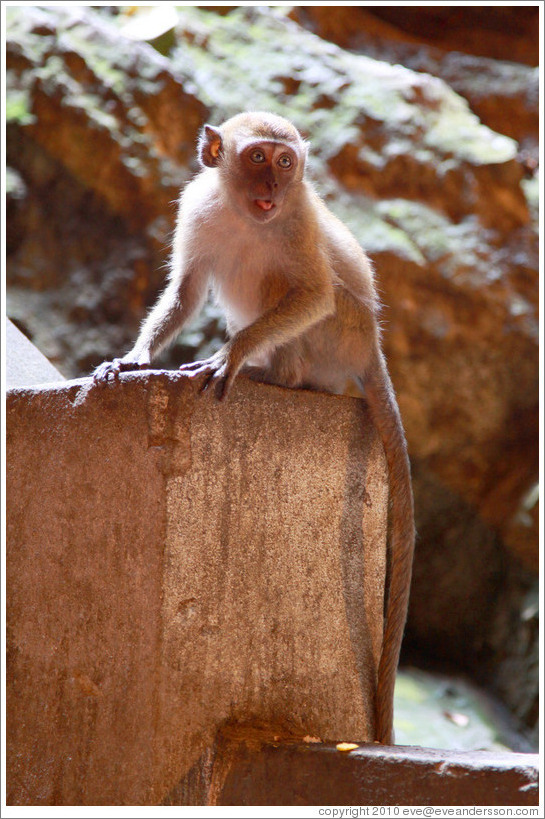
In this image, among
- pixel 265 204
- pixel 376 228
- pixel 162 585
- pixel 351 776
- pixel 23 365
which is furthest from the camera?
pixel 376 228

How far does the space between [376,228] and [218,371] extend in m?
6.40

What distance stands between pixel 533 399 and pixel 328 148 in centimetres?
374

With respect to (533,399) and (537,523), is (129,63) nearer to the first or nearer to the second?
(533,399)

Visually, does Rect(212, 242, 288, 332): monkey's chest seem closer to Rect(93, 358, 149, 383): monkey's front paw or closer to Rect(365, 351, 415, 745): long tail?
Rect(365, 351, 415, 745): long tail

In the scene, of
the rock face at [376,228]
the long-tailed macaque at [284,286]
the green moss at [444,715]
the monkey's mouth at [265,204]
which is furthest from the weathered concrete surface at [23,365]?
the green moss at [444,715]

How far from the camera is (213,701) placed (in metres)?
3.29

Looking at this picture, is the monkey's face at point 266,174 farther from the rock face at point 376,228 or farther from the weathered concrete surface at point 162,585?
the rock face at point 376,228

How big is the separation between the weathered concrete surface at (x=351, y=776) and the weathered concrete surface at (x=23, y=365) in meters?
2.21

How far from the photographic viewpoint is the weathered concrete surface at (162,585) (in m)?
3.24

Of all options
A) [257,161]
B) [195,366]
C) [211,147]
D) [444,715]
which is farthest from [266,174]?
[444,715]

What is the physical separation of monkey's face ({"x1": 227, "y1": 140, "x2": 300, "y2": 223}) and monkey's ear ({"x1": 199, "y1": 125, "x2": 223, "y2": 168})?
0.21 meters

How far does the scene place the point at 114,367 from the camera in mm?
3479

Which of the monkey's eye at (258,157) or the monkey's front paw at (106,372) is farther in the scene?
the monkey's eye at (258,157)

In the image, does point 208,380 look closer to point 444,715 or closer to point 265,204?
point 265,204
